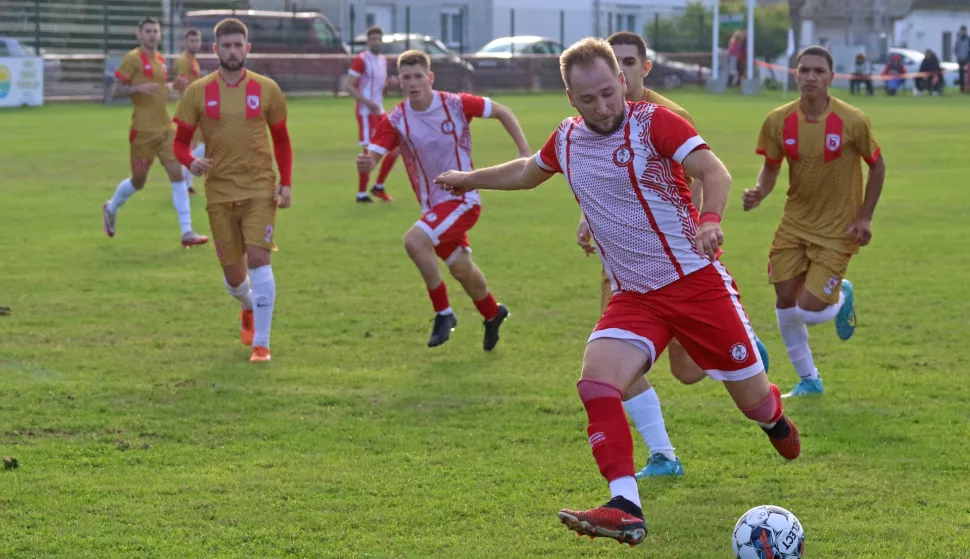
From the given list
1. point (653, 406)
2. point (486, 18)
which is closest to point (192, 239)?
point (653, 406)

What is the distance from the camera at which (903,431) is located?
23.1 ft

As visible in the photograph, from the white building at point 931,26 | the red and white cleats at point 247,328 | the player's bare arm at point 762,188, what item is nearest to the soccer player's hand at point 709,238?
the player's bare arm at point 762,188

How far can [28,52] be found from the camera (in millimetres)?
36312

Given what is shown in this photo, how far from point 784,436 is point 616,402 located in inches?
40.9

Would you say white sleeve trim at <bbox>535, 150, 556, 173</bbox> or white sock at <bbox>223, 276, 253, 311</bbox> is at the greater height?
white sleeve trim at <bbox>535, 150, 556, 173</bbox>

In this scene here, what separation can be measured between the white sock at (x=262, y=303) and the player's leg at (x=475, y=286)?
1.22m

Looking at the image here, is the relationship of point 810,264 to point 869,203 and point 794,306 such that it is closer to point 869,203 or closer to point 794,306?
point 794,306

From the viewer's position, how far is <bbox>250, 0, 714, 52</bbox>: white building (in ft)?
186

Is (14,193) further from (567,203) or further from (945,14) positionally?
(945,14)

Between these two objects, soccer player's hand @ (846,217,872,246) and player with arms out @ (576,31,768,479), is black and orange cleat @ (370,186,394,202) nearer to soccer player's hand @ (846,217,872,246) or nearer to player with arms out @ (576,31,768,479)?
soccer player's hand @ (846,217,872,246)

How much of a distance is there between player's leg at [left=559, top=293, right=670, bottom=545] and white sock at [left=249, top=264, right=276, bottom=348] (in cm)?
419

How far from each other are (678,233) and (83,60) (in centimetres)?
3661

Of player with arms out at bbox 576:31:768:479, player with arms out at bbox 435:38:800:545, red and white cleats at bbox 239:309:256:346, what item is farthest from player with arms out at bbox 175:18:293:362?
player with arms out at bbox 435:38:800:545

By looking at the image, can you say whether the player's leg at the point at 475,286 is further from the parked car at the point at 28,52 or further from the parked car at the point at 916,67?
the parked car at the point at 916,67
